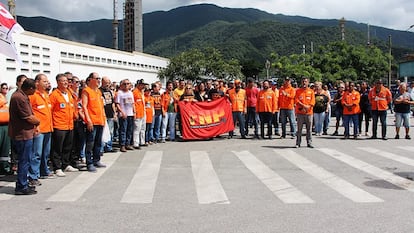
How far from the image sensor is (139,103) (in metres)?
12.7

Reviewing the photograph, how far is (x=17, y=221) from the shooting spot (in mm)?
5727

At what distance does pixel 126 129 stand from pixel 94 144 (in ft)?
9.31

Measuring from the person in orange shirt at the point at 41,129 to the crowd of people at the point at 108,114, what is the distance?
0.02 metres

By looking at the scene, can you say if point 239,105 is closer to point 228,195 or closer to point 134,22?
point 228,195

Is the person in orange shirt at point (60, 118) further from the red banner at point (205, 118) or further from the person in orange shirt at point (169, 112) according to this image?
the red banner at point (205, 118)

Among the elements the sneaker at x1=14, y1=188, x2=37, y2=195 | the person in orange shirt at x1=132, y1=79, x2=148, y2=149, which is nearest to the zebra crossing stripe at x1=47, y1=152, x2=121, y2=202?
the sneaker at x1=14, y1=188, x2=37, y2=195

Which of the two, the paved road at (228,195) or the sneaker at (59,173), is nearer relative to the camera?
the paved road at (228,195)

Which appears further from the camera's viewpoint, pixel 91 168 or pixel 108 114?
pixel 108 114

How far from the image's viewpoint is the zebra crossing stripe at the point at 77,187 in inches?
275

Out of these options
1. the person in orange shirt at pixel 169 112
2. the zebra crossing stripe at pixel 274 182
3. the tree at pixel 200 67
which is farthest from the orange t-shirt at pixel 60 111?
the tree at pixel 200 67

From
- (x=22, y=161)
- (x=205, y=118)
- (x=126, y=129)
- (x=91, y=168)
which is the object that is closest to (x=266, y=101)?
(x=205, y=118)

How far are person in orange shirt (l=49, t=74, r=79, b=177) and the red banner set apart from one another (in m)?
5.90

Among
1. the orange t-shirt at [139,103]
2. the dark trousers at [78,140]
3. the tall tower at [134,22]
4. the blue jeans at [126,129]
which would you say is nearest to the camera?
the dark trousers at [78,140]

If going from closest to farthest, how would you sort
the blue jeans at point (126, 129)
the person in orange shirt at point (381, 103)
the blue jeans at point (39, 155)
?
the blue jeans at point (39, 155) < the blue jeans at point (126, 129) < the person in orange shirt at point (381, 103)
